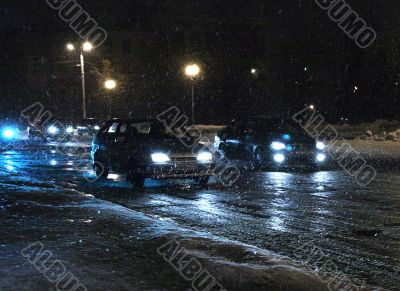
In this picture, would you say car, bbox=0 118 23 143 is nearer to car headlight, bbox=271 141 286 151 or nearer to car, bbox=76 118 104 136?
car, bbox=76 118 104 136

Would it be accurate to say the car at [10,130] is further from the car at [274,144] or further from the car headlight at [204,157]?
the car headlight at [204,157]

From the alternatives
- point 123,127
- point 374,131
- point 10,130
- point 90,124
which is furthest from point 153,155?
point 10,130

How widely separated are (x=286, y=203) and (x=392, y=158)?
10.8 meters

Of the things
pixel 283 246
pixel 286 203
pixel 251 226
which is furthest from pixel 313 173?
pixel 283 246

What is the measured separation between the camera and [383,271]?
5629mm

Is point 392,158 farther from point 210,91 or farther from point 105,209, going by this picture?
point 210,91

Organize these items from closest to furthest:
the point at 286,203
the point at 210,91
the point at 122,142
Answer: the point at 286,203 → the point at 122,142 → the point at 210,91

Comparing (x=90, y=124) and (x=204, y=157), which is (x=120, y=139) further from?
(x=90, y=124)

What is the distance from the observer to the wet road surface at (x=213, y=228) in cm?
527

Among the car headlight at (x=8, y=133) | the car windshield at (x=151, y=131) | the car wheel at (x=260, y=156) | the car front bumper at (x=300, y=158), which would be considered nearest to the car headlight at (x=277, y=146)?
the car front bumper at (x=300, y=158)

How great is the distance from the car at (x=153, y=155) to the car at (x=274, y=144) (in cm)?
493

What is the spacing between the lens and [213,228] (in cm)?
775

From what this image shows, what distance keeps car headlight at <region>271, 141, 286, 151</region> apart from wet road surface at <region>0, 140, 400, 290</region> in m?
3.53

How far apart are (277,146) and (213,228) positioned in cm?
955
